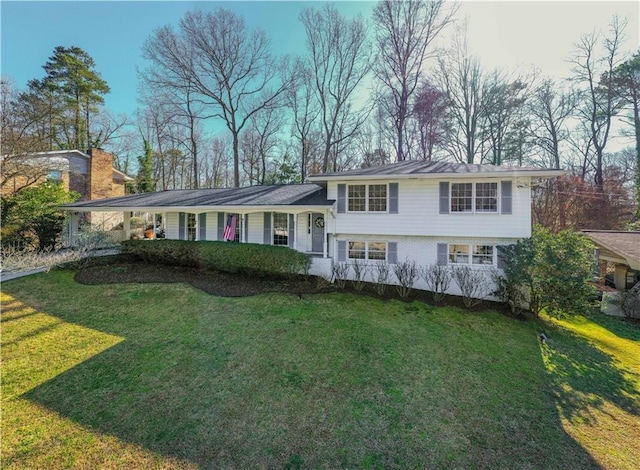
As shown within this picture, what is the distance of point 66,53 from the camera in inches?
915

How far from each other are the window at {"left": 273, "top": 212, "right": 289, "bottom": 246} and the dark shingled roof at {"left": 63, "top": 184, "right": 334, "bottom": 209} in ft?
3.41

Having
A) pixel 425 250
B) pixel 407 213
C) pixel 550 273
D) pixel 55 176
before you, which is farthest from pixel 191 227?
pixel 550 273

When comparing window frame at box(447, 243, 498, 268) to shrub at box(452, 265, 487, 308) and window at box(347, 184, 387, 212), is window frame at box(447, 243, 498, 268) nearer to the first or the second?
shrub at box(452, 265, 487, 308)

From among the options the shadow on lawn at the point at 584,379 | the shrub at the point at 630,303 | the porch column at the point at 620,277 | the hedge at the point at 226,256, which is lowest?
the shadow on lawn at the point at 584,379

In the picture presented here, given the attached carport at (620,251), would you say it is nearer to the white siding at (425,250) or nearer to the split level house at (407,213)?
the split level house at (407,213)

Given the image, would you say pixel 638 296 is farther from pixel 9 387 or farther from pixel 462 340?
pixel 9 387

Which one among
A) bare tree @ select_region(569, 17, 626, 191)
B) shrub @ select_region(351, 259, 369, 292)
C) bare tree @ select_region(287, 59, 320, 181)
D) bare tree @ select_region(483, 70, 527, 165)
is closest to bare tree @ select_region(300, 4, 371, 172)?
bare tree @ select_region(287, 59, 320, 181)

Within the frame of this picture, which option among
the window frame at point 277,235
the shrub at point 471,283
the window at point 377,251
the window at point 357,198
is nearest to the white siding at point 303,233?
the window frame at point 277,235

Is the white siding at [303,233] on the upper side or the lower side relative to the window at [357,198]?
lower

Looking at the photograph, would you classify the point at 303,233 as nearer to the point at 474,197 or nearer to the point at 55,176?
the point at 474,197

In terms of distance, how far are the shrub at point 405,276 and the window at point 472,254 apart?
1.52 metres

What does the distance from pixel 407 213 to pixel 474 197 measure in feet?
8.23

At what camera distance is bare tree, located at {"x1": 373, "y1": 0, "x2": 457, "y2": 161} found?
19375 millimetres

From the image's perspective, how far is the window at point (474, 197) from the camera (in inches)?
406
